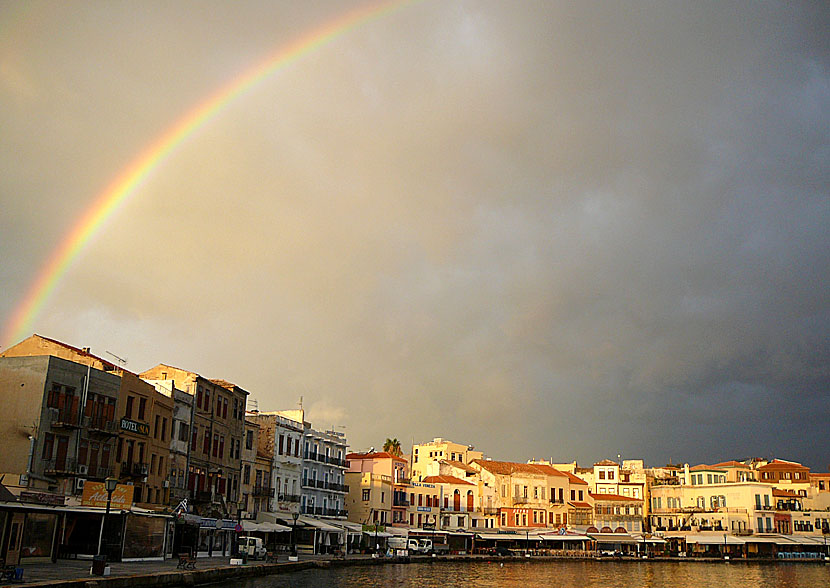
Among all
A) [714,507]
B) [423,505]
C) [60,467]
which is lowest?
[423,505]

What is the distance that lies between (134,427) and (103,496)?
8.30 metres

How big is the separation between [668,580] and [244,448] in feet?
125

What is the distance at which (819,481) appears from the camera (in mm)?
117188

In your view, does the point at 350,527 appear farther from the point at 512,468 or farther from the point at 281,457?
the point at 512,468

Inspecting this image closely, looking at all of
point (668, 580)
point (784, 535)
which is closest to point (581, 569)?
point (668, 580)

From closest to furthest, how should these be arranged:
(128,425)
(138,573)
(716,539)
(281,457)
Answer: (138,573) < (128,425) < (281,457) < (716,539)

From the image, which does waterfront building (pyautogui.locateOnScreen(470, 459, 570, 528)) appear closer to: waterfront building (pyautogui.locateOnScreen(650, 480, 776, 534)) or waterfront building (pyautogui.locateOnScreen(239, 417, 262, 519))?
waterfront building (pyautogui.locateOnScreen(650, 480, 776, 534))

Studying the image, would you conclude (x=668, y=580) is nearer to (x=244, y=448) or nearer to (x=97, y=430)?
(x=244, y=448)

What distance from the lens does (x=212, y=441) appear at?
6188 centimetres

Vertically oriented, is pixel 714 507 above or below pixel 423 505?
above

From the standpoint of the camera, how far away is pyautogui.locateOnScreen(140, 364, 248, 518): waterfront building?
58.9 meters

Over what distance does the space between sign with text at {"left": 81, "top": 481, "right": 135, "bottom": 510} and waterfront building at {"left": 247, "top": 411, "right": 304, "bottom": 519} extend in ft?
98.4

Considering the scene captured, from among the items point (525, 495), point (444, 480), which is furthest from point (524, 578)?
point (525, 495)

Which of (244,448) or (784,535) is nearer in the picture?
(244,448)
